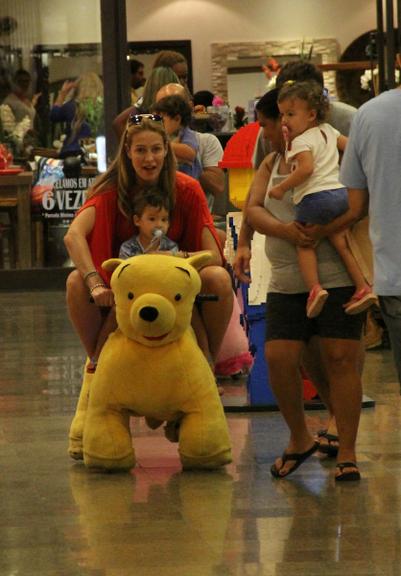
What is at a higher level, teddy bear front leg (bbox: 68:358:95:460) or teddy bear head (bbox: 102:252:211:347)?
teddy bear head (bbox: 102:252:211:347)

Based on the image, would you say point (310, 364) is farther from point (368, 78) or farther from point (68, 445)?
point (368, 78)

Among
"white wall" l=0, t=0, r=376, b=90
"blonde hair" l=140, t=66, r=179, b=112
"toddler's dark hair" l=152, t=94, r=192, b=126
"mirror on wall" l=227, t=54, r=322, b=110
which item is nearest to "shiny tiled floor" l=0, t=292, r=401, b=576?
"toddler's dark hair" l=152, t=94, r=192, b=126

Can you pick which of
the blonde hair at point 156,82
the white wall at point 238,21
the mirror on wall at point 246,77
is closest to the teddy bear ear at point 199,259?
the blonde hair at point 156,82

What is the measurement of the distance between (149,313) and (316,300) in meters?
0.58

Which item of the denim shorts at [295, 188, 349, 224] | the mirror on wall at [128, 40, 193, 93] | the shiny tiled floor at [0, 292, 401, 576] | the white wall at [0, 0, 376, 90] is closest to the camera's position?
the shiny tiled floor at [0, 292, 401, 576]

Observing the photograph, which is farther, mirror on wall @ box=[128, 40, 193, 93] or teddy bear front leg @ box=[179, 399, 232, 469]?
mirror on wall @ box=[128, 40, 193, 93]

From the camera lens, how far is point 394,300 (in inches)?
167

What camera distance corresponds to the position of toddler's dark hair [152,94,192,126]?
6.73 metres

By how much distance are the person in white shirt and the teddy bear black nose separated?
53 cm

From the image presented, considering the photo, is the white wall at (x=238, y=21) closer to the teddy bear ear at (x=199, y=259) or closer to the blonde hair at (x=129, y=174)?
the blonde hair at (x=129, y=174)

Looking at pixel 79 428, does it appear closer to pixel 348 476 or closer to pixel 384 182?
pixel 348 476

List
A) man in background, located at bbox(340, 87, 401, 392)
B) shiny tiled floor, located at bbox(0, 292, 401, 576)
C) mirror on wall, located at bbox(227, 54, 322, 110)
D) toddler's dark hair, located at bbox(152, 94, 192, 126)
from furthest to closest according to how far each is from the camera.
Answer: mirror on wall, located at bbox(227, 54, 322, 110), toddler's dark hair, located at bbox(152, 94, 192, 126), man in background, located at bbox(340, 87, 401, 392), shiny tiled floor, located at bbox(0, 292, 401, 576)

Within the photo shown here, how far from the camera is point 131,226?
542cm

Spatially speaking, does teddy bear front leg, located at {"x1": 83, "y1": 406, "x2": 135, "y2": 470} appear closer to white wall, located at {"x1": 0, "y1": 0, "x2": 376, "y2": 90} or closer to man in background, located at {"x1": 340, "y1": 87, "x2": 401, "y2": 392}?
man in background, located at {"x1": 340, "y1": 87, "x2": 401, "y2": 392}
